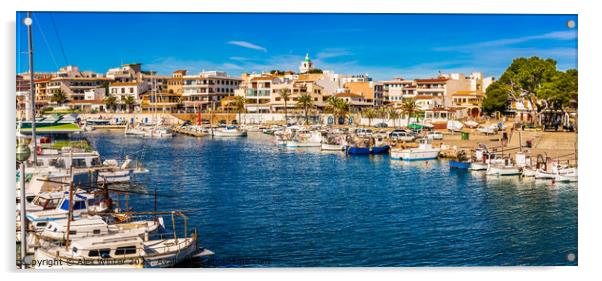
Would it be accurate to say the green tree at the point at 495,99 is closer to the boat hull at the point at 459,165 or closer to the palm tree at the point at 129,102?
the boat hull at the point at 459,165

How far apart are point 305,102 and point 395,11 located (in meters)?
27.9

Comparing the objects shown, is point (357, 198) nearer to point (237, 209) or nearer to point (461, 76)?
point (237, 209)

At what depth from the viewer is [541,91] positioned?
1802 cm

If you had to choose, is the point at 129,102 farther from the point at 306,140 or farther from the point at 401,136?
the point at 401,136

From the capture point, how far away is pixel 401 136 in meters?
26.2

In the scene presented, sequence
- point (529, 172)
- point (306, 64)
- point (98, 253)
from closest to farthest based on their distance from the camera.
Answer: point (98, 253) < point (529, 172) < point (306, 64)

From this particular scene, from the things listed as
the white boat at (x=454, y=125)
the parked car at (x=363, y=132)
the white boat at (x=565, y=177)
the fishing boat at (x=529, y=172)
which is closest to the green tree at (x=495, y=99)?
the white boat at (x=454, y=125)

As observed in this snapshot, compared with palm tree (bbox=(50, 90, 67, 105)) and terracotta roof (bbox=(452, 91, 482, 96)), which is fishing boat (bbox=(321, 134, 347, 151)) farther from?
palm tree (bbox=(50, 90, 67, 105))

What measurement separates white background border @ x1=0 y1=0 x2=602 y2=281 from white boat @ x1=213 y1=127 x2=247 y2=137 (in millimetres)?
25784

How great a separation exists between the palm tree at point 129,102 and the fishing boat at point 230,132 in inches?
162

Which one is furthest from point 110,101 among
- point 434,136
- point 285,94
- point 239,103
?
point 434,136

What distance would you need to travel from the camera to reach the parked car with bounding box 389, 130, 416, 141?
2582 centimetres

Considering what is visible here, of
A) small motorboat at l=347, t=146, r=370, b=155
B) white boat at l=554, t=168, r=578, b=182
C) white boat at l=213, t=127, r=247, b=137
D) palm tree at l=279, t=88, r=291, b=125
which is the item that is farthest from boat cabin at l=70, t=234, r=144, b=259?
palm tree at l=279, t=88, r=291, b=125

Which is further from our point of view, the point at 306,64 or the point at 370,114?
the point at 370,114
